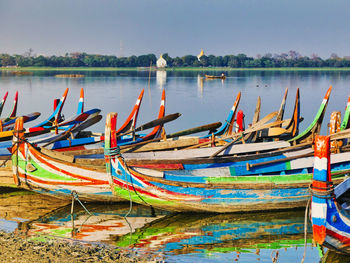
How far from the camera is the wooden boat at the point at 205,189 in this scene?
10.6 meters

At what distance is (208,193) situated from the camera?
10.8 metres

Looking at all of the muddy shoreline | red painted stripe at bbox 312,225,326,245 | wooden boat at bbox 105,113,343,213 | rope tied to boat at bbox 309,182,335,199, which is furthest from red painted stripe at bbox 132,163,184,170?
rope tied to boat at bbox 309,182,335,199

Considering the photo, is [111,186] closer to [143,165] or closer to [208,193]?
[143,165]

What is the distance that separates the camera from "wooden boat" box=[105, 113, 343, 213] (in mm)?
10633

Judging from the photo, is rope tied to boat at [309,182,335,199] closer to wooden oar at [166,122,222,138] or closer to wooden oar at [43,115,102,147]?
wooden oar at [166,122,222,138]

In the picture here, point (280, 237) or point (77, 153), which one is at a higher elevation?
point (77, 153)

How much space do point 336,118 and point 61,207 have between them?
23.9 ft

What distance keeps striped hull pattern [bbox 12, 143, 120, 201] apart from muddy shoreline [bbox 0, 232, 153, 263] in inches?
90.0

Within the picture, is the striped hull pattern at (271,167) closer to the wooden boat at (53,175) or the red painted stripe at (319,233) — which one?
the wooden boat at (53,175)

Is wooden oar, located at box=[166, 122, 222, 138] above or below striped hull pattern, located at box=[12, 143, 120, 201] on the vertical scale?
above

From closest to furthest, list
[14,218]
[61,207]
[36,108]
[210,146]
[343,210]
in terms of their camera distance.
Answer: [343,210] → [14,218] → [61,207] → [210,146] → [36,108]

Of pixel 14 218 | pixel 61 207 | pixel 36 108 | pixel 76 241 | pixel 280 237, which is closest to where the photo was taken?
pixel 76 241

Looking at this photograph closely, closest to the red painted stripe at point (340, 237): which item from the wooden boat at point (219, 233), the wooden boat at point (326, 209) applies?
the wooden boat at point (326, 209)

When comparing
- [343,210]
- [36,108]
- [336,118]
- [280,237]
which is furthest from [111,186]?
[36,108]
